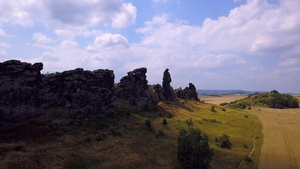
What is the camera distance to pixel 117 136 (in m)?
42.4

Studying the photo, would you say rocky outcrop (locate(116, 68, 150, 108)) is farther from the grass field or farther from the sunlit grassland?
the grass field

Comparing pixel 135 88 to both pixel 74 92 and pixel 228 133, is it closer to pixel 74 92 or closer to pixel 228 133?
pixel 74 92

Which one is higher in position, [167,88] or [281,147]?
[167,88]

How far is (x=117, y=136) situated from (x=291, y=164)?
31.7 meters

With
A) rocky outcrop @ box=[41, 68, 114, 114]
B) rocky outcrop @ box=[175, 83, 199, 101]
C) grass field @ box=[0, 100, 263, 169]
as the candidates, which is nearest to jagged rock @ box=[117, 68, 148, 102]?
rocky outcrop @ box=[41, 68, 114, 114]

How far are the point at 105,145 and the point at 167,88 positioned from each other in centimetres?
5279

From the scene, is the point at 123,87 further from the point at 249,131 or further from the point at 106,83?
the point at 249,131

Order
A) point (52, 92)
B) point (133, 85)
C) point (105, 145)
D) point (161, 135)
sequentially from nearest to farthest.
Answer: point (105, 145), point (161, 135), point (52, 92), point (133, 85)

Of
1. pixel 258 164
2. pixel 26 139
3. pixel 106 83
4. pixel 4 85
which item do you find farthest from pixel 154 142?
pixel 4 85

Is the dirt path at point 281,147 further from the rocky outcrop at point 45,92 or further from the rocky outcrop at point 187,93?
the rocky outcrop at point 187,93

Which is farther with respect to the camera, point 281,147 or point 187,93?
point 187,93

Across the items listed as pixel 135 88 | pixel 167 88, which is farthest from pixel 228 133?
pixel 167 88

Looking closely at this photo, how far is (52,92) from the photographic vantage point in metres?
49.7

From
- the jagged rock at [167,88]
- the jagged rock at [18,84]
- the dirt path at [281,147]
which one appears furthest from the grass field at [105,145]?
the jagged rock at [167,88]
